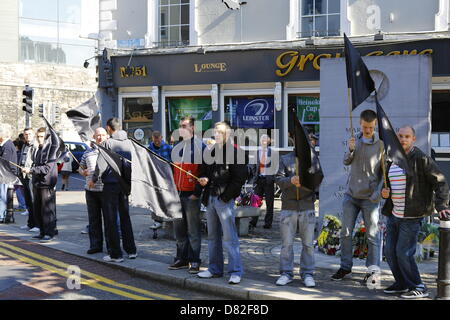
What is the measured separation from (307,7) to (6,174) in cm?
1115

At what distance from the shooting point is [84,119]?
9.30 metres

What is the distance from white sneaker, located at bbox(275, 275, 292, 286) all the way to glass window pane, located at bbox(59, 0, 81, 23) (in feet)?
124

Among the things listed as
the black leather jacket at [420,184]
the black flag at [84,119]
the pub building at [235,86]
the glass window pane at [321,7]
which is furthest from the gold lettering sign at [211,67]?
the black leather jacket at [420,184]

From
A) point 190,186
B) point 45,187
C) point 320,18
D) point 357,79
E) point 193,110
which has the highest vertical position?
point 320,18

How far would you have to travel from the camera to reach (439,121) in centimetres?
1762

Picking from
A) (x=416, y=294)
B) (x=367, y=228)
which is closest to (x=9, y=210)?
(x=367, y=228)

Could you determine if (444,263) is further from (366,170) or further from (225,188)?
(225,188)

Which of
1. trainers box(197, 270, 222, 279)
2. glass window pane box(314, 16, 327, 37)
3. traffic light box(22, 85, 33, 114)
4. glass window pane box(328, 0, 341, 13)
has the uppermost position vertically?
glass window pane box(328, 0, 341, 13)

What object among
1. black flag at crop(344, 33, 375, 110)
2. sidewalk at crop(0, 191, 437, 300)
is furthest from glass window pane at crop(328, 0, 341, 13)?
black flag at crop(344, 33, 375, 110)

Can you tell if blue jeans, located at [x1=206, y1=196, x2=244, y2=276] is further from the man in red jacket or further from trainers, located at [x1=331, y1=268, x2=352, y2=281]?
trainers, located at [x1=331, y1=268, x2=352, y2=281]

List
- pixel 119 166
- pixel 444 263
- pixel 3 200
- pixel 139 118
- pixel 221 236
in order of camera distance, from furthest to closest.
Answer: pixel 139 118
pixel 3 200
pixel 119 166
pixel 221 236
pixel 444 263

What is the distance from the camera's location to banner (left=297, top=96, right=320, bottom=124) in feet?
62.4

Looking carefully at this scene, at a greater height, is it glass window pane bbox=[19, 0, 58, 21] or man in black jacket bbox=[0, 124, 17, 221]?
glass window pane bbox=[19, 0, 58, 21]
